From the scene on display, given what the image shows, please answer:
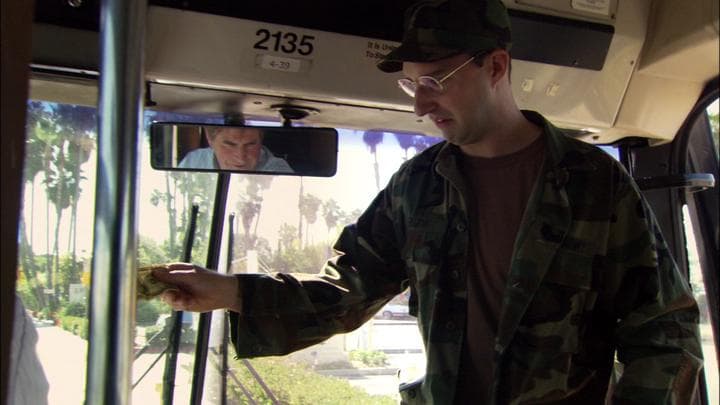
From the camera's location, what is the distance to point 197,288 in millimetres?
1843

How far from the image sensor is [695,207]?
9.41 ft

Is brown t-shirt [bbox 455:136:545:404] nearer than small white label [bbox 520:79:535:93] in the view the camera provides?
Yes

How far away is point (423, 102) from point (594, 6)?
1.00m

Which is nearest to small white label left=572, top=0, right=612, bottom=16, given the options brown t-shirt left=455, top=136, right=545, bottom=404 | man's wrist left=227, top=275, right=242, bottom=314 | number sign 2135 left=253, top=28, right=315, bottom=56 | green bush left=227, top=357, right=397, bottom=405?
brown t-shirt left=455, top=136, right=545, bottom=404

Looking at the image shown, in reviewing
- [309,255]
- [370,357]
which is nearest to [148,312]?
[309,255]

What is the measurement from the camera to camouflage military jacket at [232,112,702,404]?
1811mm

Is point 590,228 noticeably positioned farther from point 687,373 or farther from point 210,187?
point 210,187

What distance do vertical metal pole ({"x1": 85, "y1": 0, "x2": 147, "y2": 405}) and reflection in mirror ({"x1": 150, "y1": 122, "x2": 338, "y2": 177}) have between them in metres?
1.52

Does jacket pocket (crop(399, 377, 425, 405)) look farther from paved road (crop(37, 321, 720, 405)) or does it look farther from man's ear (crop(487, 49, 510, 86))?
man's ear (crop(487, 49, 510, 86))

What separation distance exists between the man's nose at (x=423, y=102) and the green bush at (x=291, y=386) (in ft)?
4.15

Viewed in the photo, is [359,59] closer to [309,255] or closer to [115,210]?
[309,255]

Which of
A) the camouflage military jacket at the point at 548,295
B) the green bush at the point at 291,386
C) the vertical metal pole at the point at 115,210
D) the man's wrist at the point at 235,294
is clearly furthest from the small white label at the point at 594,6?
the vertical metal pole at the point at 115,210

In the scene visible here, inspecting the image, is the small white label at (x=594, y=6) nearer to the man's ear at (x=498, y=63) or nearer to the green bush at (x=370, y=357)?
the man's ear at (x=498, y=63)

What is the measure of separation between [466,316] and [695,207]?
150 centimetres
